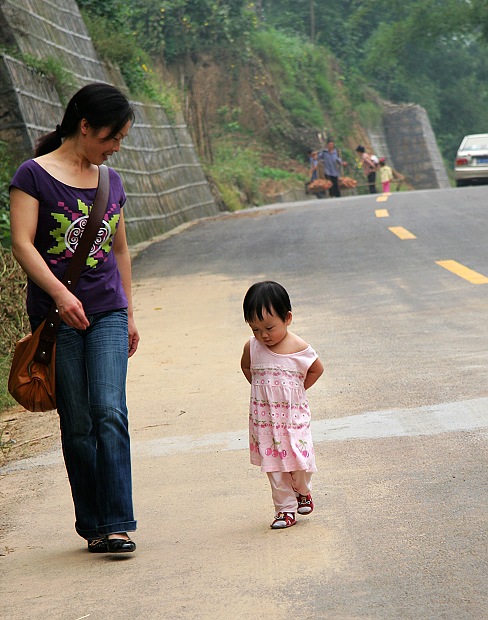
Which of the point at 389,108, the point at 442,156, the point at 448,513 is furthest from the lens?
the point at 442,156

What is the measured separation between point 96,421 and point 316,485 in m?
1.17

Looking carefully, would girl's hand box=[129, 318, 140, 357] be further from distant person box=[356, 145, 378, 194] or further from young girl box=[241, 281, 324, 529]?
distant person box=[356, 145, 378, 194]

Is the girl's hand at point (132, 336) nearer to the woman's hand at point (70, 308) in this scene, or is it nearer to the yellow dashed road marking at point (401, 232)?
the woman's hand at point (70, 308)

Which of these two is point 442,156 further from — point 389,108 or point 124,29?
point 124,29

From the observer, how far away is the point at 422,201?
23.3 metres

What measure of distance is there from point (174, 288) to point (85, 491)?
29.7 ft

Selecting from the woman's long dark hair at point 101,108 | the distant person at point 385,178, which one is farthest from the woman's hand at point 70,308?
the distant person at point 385,178

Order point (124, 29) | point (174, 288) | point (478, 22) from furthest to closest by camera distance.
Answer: point (478, 22)
point (124, 29)
point (174, 288)

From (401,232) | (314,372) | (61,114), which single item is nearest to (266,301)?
(314,372)

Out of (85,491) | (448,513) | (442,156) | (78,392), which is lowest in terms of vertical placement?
(442,156)

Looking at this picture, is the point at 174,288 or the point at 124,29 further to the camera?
the point at 124,29

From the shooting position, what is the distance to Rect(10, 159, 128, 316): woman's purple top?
4684 mm

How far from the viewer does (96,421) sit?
475cm

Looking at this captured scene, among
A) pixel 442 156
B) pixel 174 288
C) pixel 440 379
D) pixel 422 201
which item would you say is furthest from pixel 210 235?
pixel 442 156
